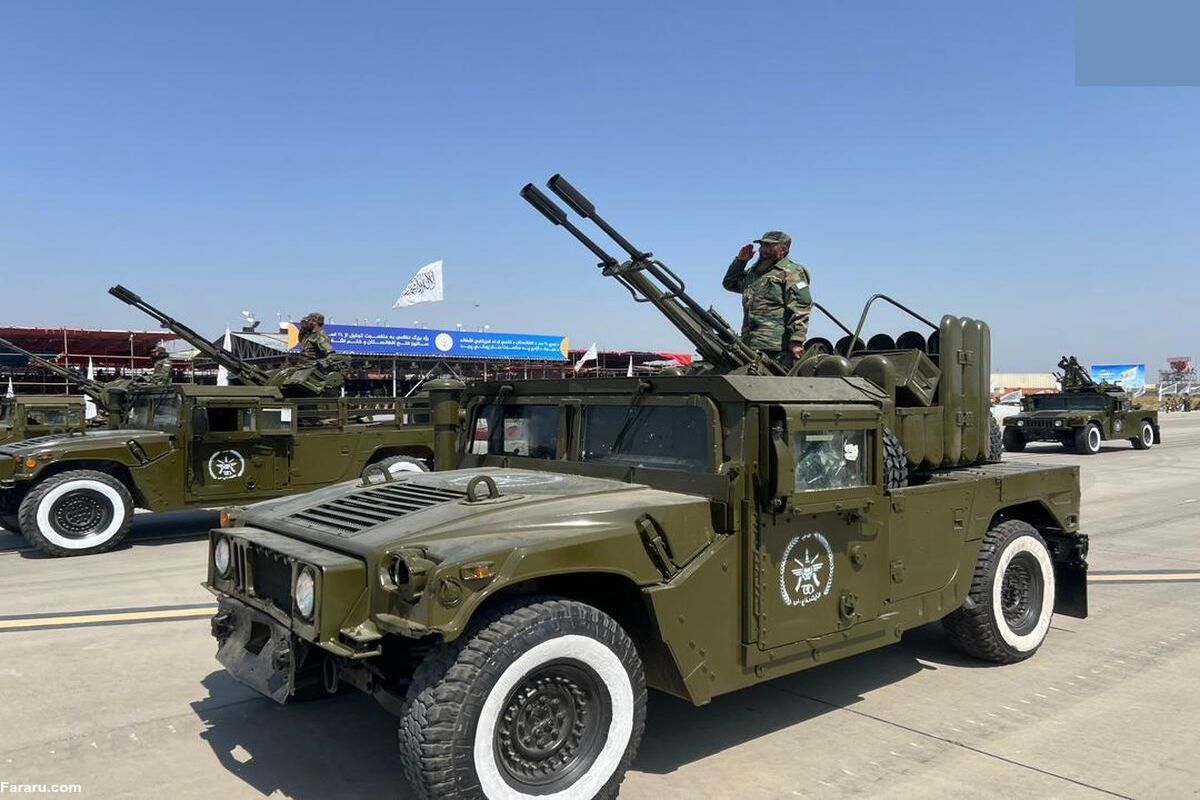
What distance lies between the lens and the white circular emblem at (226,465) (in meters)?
10.3

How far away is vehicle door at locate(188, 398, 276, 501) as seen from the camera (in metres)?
10.1

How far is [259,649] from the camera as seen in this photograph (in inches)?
153

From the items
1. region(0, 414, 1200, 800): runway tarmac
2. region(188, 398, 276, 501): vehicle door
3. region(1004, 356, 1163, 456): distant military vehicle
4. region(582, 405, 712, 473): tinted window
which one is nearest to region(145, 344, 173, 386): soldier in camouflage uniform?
region(188, 398, 276, 501): vehicle door

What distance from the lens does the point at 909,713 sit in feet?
15.1

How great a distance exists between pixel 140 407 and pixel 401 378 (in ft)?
75.4

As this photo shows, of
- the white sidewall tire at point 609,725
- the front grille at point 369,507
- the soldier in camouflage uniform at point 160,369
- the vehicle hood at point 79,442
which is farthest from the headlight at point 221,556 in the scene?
the soldier in camouflage uniform at point 160,369

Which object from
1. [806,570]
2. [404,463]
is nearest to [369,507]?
[806,570]

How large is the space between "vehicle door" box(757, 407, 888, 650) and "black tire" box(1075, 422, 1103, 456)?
19892 millimetres

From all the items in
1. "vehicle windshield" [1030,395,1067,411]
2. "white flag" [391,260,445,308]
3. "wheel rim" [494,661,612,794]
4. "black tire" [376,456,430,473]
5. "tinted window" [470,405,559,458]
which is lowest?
"wheel rim" [494,661,612,794]

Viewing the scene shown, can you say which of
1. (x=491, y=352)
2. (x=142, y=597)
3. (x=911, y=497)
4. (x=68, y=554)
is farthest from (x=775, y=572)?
(x=491, y=352)

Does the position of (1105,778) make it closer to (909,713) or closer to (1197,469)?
(909,713)

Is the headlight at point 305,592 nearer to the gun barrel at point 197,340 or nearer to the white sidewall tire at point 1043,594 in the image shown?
the white sidewall tire at point 1043,594

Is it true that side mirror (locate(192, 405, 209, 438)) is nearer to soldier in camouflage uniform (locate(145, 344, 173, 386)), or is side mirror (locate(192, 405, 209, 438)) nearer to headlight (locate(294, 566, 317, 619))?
soldier in camouflage uniform (locate(145, 344, 173, 386))

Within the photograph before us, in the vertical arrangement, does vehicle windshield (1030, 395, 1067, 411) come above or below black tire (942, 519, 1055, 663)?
above
